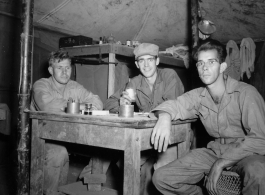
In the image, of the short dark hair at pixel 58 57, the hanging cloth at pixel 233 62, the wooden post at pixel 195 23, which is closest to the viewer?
the short dark hair at pixel 58 57

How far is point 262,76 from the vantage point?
6117mm

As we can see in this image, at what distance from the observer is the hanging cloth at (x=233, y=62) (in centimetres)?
485

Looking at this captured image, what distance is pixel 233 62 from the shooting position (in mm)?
4926

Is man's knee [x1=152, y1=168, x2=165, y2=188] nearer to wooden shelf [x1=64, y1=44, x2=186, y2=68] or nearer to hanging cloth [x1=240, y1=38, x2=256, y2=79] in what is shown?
wooden shelf [x1=64, y1=44, x2=186, y2=68]

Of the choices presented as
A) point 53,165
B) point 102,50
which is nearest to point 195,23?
point 102,50

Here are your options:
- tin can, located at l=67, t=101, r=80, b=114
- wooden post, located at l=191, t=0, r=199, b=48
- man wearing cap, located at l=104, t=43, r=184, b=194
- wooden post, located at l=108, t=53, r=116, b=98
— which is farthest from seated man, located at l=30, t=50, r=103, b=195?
wooden post, located at l=191, t=0, r=199, b=48

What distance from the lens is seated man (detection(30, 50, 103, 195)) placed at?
8.64ft

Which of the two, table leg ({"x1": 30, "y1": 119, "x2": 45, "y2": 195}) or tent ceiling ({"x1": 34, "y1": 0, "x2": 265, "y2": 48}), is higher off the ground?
tent ceiling ({"x1": 34, "y1": 0, "x2": 265, "y2": 48})

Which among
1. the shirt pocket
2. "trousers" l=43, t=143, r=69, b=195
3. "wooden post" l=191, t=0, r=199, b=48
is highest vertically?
"wooden post" l=191, t=0, r=199, b=48

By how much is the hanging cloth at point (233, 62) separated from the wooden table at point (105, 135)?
2.95m

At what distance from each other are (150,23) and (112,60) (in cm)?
209

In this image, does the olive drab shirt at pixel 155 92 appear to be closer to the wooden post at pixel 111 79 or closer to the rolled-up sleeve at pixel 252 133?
the wooden post at pixel 111 79

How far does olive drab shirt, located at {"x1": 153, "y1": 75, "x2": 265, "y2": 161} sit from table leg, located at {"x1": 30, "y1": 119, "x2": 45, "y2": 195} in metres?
1.20

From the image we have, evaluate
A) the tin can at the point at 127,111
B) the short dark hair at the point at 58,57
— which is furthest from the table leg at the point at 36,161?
the short dark hair at the point at 58,57
